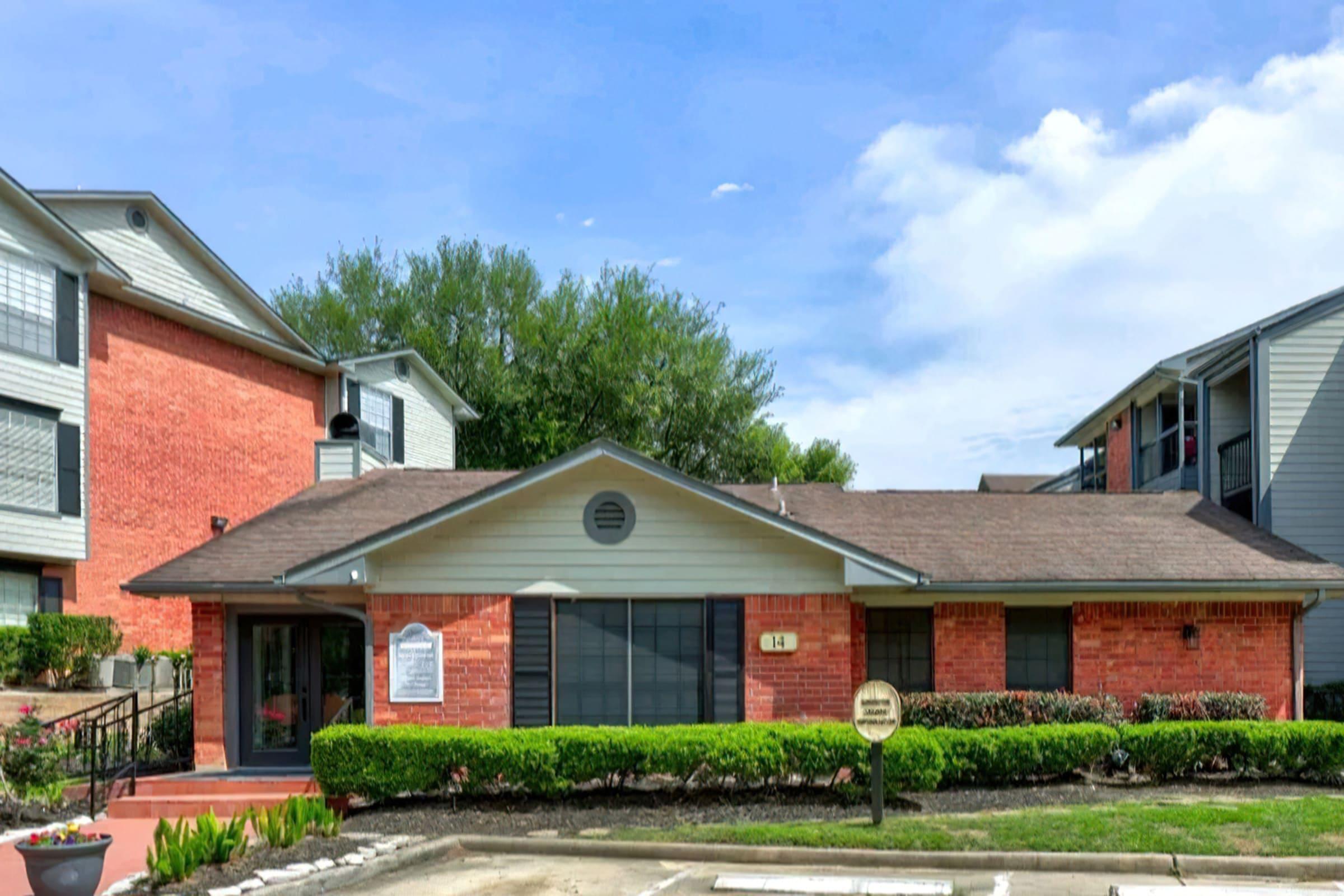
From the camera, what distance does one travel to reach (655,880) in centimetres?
1068

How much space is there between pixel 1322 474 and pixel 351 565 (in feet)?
52.4

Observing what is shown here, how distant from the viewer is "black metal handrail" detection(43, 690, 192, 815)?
621 inches

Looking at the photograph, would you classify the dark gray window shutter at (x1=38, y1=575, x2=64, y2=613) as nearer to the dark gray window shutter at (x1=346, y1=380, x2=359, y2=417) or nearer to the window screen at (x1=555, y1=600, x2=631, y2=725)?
the dark gray window shutter at (x1=346, y1=380, x2=359, y2=417)

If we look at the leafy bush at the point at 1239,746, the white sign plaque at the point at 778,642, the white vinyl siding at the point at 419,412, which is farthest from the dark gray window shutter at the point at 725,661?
the white vinyl siding at the point at 419,412

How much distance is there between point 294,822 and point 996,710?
8.09 m

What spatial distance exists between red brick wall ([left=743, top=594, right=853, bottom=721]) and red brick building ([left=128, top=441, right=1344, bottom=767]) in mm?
23

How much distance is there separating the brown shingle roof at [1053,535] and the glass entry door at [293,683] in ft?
18.3

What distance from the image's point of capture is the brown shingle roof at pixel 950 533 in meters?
16.2

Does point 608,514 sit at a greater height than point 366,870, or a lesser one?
greater

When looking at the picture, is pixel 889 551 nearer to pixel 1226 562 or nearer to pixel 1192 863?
pixel 1226 562

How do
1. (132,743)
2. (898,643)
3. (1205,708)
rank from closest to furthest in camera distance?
1. (1205,708)
2. (898,643)
3. (132,743)

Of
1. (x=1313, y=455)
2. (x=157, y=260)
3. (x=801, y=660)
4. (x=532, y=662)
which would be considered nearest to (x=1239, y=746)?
(x=801, y=660)

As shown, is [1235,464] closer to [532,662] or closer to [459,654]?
[532,662]

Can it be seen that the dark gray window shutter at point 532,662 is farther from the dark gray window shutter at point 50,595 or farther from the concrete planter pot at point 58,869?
the dark gray window shutter at point 50,595
